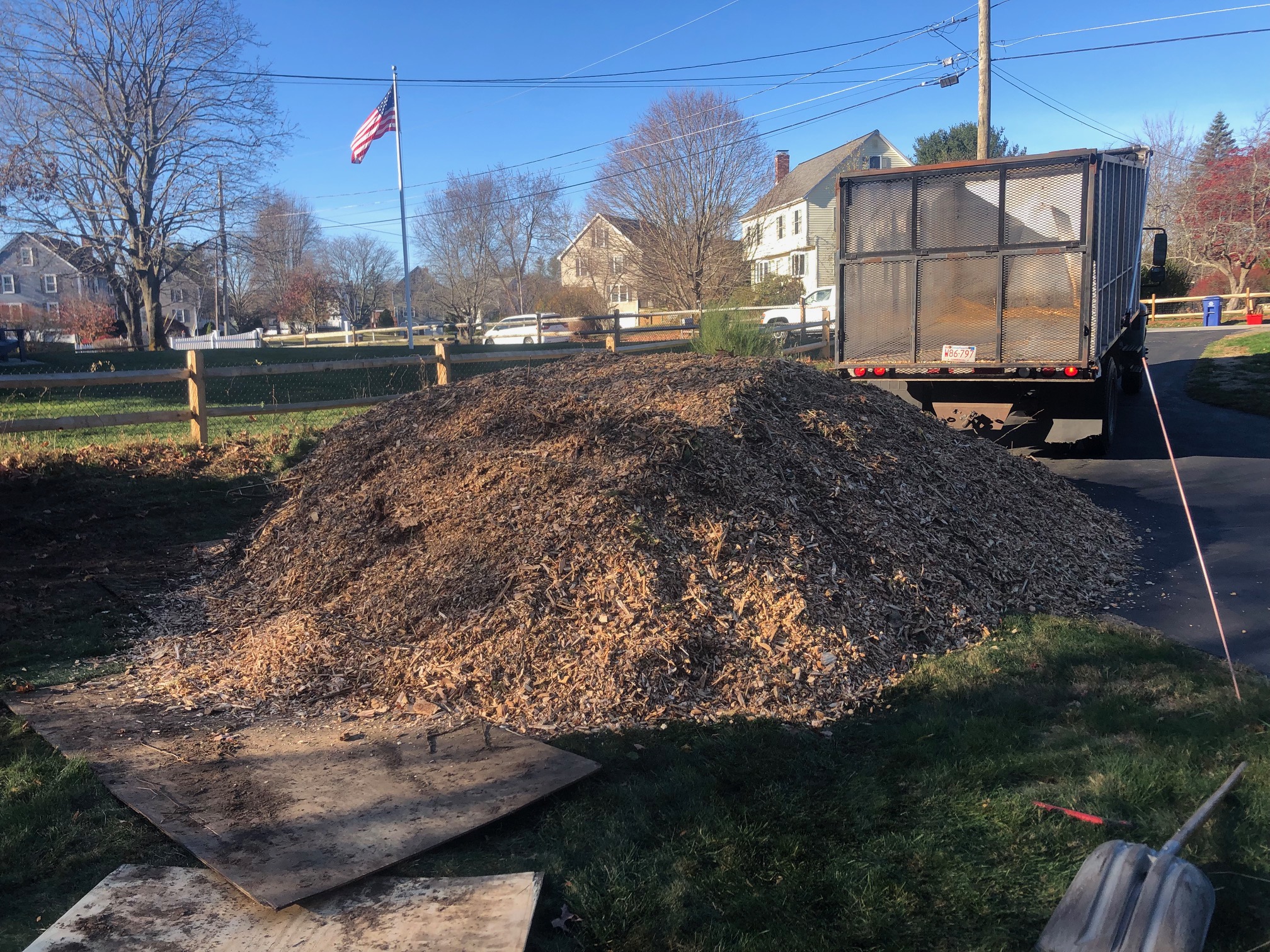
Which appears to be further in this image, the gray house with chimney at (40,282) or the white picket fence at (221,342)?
the gray house with chimney at (40,282)

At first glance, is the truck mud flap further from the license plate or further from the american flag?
the american flag

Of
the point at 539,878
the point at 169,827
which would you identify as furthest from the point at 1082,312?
the point at 169,827

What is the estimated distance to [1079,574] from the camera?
6.41 meters

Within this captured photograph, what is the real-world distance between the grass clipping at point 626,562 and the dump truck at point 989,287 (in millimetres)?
3078

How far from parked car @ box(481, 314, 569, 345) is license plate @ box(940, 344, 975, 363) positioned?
16.5 meters

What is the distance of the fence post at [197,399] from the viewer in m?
10.1

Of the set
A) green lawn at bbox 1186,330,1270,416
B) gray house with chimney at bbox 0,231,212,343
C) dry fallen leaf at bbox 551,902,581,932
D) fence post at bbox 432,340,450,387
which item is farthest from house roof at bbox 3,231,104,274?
dry fallen leaf at bbox 551,902,581,932

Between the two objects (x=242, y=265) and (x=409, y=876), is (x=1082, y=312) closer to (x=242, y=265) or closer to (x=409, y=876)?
(x=409, y=876)

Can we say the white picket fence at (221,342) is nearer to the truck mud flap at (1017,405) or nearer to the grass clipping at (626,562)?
the truck mud flap at (1017,405)

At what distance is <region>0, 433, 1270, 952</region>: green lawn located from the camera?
287cm

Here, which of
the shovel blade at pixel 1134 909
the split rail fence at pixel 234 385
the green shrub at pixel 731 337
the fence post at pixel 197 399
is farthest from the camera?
the green shrub at pixel 731 337

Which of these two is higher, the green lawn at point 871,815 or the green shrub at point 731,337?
the green shrub at point 731,337

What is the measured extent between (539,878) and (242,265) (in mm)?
53143

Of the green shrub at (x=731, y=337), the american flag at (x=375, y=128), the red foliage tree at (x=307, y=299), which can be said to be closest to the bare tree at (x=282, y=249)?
the red foliage tree at (x=307, y=299)
